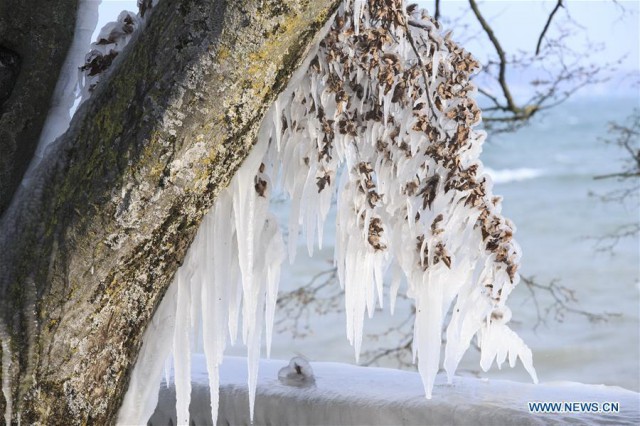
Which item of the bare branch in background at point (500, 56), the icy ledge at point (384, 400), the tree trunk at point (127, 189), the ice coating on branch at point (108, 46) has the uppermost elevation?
the bare branch in background at point (500, 56)

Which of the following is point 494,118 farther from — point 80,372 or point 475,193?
point 80,372

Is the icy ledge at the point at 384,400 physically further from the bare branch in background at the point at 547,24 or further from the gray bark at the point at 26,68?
the bare branch in background at the point at 547,24

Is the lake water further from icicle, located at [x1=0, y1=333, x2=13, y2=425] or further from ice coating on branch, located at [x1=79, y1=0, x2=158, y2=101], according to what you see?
icicle, located at [x1=0, y1=333, x2=13, y2=425]

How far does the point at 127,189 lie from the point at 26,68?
588 millimetres

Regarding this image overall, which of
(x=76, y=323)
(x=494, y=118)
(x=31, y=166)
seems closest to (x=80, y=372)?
(x=76, y=323)

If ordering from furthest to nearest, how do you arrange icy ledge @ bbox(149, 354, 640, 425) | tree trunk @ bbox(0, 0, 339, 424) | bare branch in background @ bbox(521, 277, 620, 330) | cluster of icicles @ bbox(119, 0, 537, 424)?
bare branch in background @ bbox(521, 277, 620, 330)
icy ledge @ bbox(149, 354, 640, 425)
cluster of icicles @ bbox(119, 0, 537, 424)
tree trunk @ bbox(0, 0, 339, 424)

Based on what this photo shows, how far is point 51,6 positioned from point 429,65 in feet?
3.16

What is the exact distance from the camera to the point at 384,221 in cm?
228

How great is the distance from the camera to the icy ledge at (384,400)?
2.74m

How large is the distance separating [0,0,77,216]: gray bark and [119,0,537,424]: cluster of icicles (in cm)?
50

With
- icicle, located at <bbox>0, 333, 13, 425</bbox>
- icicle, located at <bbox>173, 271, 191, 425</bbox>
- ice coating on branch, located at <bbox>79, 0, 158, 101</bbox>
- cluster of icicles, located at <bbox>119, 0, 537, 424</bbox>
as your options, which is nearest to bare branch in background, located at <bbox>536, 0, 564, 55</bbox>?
cluster of icicles, located at <bbox>119, 0, 537, 424</bbox>

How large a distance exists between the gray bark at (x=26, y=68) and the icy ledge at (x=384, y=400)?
127 centimetres

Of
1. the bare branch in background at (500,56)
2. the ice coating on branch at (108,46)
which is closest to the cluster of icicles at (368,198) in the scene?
the ice coating on branch at (108,46)

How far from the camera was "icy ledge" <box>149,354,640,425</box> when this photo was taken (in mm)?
2738
